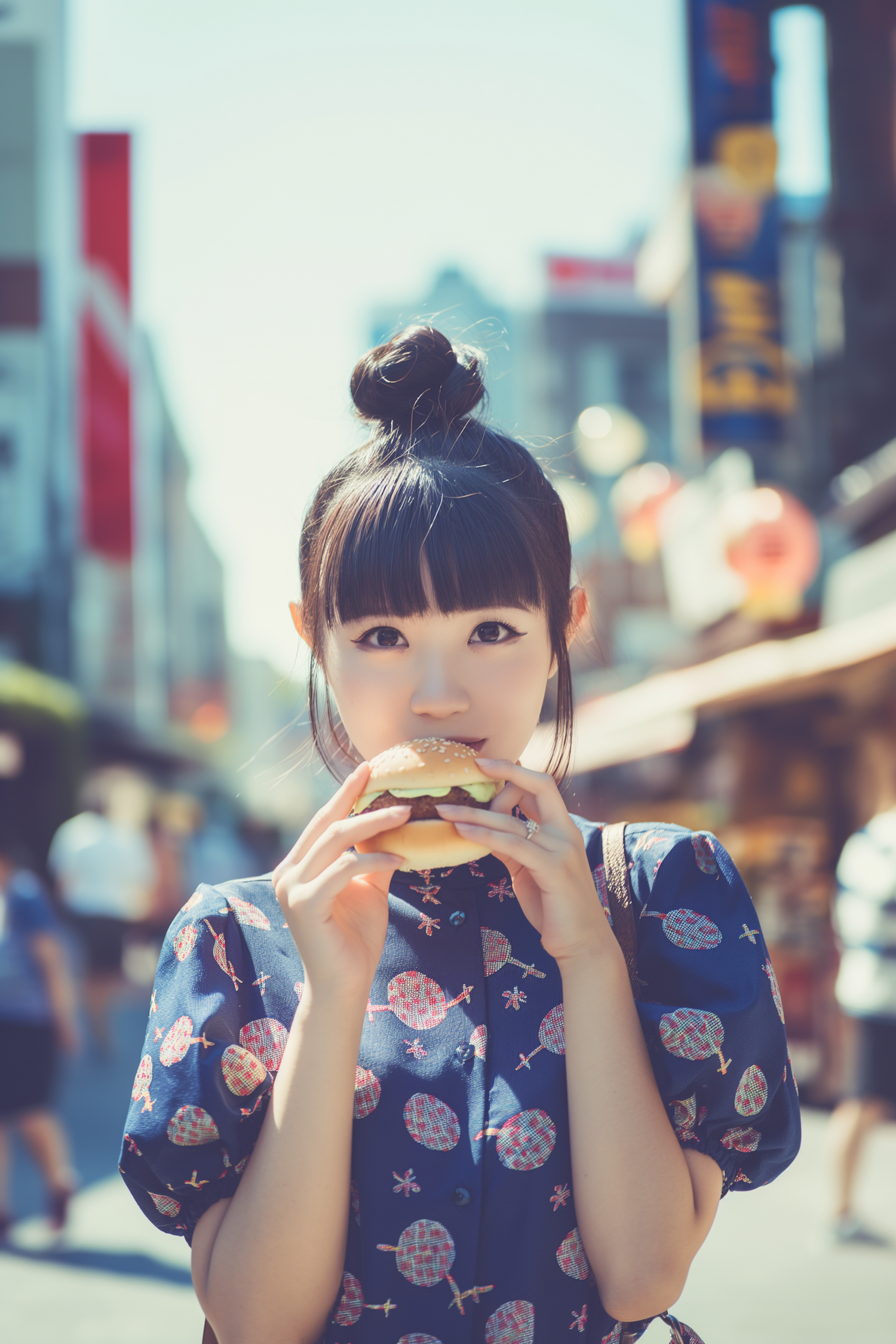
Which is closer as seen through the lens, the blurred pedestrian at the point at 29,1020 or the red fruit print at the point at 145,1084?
the red fruit print at the point at 145,1084

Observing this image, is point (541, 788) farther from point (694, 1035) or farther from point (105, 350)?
point (105, 350)

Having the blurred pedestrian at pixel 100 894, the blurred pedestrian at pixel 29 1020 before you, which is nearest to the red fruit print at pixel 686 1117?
the blurred pedestrian at pixel 29 1020

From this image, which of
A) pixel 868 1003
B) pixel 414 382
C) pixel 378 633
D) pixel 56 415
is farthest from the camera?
pixel 56 415

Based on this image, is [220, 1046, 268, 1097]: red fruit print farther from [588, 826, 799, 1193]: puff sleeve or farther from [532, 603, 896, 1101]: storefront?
[532, 603, 896, 1101]: storefront

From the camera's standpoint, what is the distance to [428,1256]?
132cm

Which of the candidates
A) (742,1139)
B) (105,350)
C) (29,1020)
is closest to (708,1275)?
(29,1020)

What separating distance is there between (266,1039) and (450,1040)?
0.23 metres

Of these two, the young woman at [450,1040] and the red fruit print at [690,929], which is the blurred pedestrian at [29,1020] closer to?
the young woman at [450,1040]

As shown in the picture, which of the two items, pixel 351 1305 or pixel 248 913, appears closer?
pixel 351 1305

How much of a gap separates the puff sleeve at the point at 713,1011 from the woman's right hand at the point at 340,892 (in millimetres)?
328

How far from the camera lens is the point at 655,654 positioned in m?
17.2

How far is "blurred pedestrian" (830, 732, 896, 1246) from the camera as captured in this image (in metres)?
4.78

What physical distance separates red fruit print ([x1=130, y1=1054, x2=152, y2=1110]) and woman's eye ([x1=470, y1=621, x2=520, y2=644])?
60cm

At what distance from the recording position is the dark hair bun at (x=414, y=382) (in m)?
1.64
